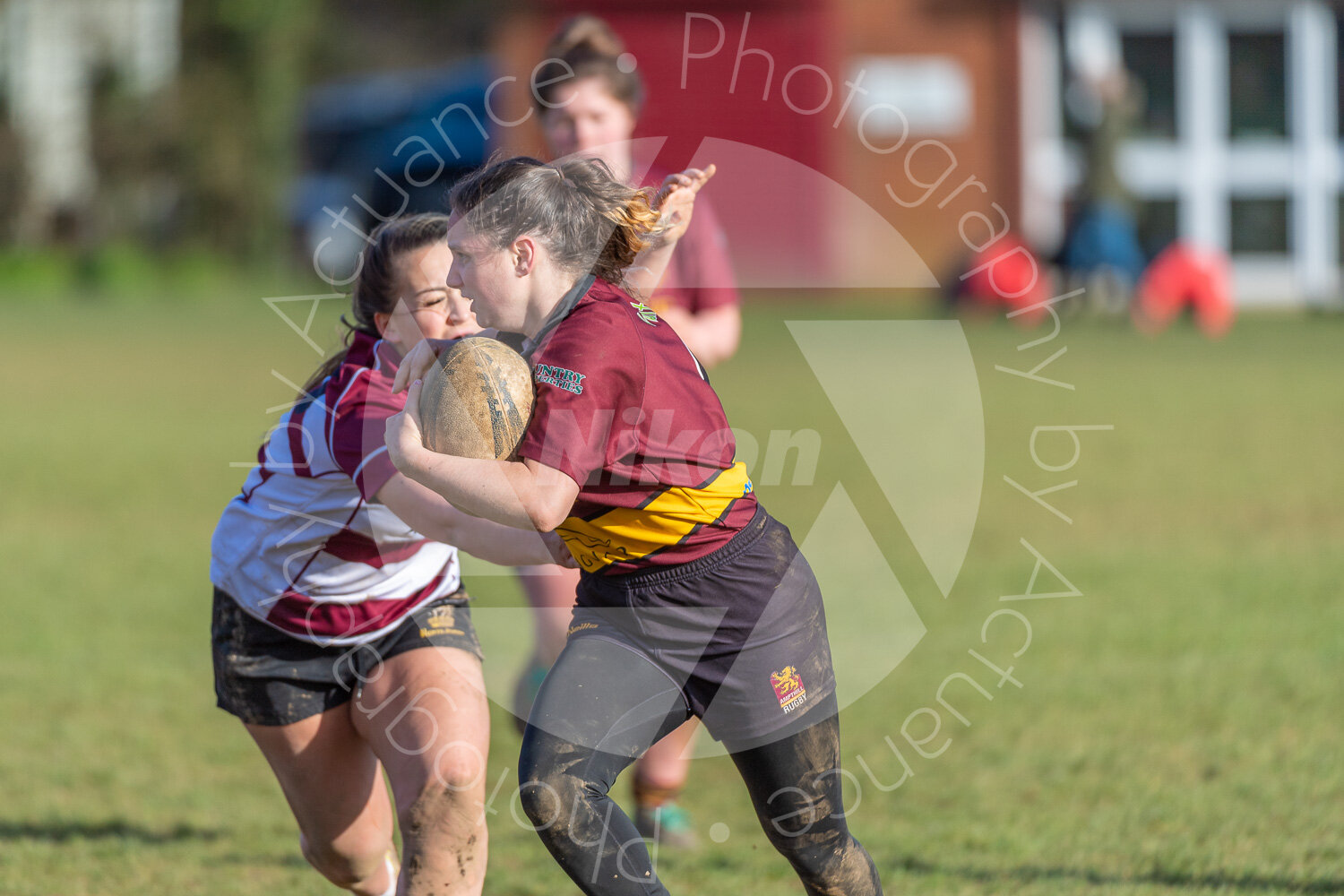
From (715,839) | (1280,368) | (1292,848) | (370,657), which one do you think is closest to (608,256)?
(370,657)

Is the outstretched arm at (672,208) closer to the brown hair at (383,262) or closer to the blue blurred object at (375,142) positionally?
the brown hair at (383,262)

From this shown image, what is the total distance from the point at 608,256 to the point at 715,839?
2123 mm

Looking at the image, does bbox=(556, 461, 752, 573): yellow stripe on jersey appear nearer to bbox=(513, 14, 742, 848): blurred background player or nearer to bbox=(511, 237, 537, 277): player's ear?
bbox=(511, 237, 537, 277): player's ear

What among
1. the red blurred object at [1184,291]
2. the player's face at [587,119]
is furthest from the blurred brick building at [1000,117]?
the player's face at [587,119]

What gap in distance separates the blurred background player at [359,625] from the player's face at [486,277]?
41cm

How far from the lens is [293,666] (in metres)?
3.14

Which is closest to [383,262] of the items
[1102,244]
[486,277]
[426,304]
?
[426,304]

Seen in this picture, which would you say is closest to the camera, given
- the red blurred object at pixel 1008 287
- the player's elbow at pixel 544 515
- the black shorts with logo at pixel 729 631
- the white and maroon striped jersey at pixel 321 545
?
the player's elbow at pixel 544 515

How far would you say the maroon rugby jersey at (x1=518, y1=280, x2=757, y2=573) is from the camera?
248 cm

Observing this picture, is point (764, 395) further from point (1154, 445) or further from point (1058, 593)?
point (1058, 593)

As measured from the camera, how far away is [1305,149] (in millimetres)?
23438

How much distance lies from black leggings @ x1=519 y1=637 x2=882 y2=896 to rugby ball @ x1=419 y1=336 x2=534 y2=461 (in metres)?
0.45

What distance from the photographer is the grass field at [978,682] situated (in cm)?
395

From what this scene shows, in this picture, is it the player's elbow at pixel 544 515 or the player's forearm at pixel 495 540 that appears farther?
the player's forearm at pixel 495 540
